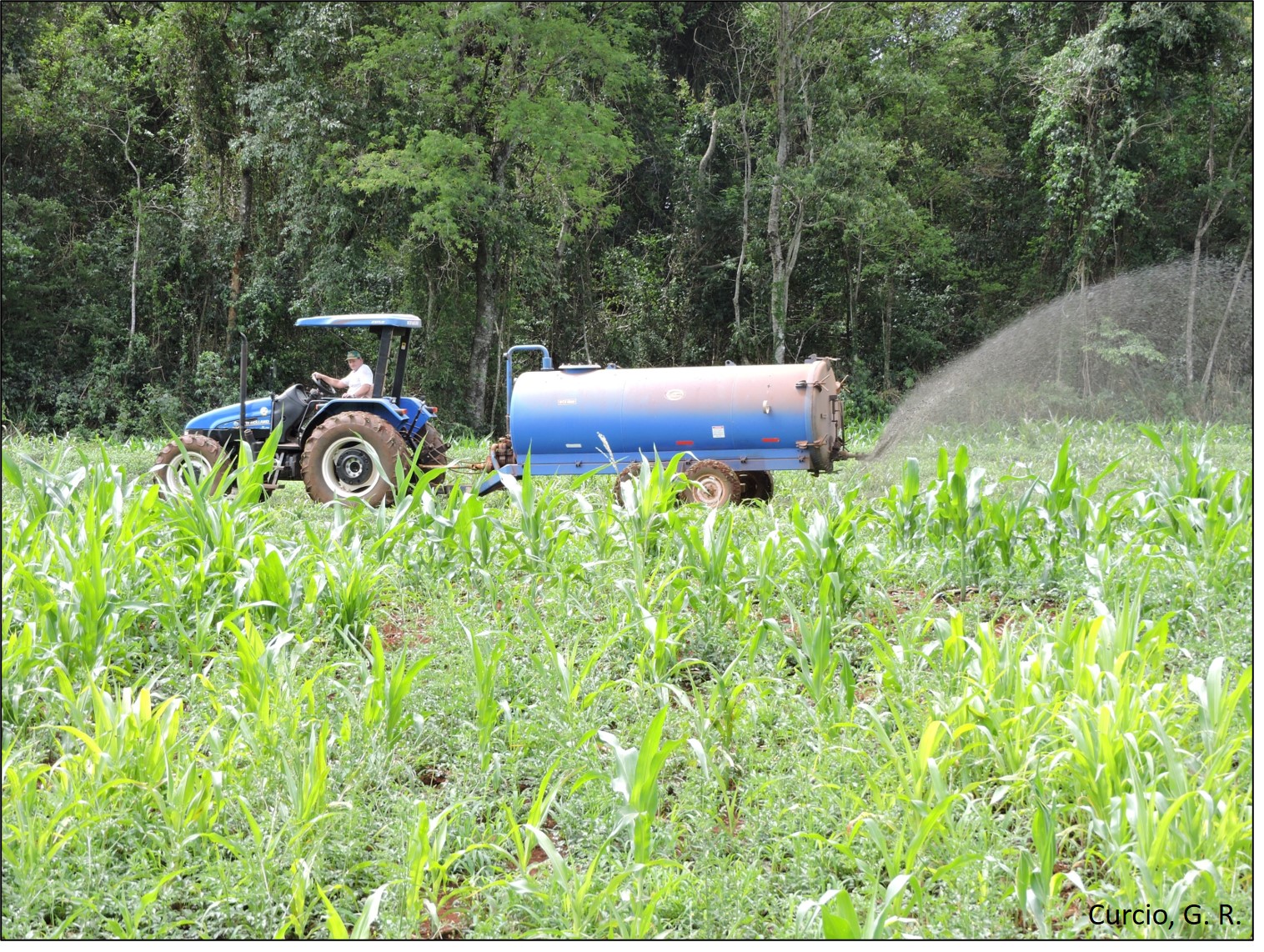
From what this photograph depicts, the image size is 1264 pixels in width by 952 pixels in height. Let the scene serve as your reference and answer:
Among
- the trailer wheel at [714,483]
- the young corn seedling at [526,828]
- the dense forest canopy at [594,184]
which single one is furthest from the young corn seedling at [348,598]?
the dense forest canopy at [594,184]

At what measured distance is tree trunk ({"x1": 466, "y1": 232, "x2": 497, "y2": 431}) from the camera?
44.5 feet

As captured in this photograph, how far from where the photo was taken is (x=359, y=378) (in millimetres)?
7285

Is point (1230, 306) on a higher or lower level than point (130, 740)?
higher

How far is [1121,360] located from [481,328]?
394 inches

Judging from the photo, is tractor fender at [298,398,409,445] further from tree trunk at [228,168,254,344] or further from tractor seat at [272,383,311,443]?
tree trunk at [228,168,254,344]

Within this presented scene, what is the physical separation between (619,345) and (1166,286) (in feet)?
33.9

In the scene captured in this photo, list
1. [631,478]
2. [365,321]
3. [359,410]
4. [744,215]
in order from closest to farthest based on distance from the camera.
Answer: [631,478] → [365,321] → [359,410] → [744,215]

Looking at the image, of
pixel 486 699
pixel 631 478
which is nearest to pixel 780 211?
pixel 631 478

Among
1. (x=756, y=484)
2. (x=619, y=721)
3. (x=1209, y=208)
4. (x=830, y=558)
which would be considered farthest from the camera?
(x=1209, y=208)

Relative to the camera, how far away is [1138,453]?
10398 mm

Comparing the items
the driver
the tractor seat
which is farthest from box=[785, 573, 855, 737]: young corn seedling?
the tractor seat

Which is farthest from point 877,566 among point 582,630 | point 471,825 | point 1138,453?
point 1138,453

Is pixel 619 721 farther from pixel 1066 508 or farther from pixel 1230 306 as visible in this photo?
pixel 1230 306

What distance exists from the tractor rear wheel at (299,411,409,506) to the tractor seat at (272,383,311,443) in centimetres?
30
